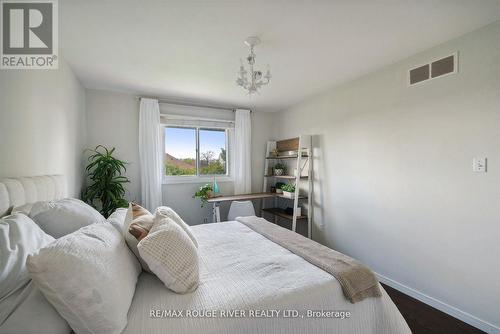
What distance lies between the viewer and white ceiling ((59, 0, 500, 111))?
4.89ft

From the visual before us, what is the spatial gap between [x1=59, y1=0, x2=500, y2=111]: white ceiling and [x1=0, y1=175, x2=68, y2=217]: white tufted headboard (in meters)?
1.16

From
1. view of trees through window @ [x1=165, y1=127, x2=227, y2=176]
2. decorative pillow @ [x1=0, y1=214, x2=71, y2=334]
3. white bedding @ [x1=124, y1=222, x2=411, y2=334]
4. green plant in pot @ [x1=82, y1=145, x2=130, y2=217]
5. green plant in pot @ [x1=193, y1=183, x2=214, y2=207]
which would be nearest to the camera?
decorative pillow @ [x1=0, y1=214, x2=71, y2=334]

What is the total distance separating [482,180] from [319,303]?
169 centimetres

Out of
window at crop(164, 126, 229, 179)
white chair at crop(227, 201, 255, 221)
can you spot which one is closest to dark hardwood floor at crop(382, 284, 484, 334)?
white chair at crop(227, 201, 255, 221)

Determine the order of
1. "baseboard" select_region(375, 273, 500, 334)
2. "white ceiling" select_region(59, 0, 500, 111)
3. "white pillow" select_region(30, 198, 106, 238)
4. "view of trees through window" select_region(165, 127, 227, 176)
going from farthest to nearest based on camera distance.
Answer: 1. "view of trees through window" select_region(165, 127, 227, 176)
2. "baseboard" select_region(375, 273, 500, 334)
3. "white ceiling" select_region(59, 0, 500, 111)
4. "white pillow" select_region(30, 198, 106, 238)

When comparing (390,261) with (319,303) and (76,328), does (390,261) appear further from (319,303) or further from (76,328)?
(76,328)

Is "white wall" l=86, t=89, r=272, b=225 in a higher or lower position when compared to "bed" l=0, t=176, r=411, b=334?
higher

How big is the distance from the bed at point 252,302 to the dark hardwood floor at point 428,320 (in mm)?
848

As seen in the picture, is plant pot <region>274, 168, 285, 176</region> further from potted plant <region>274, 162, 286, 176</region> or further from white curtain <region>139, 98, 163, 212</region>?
white curtain <region>139, 98, 163, 212</region>

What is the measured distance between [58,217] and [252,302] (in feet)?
3.96

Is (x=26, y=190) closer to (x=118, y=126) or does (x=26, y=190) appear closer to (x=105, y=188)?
(x=105, y=188)

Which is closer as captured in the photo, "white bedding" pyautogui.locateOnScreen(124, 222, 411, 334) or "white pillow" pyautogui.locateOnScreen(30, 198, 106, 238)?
"white bedding" pyautogui.locateOnScreen(124, 222, 411, 334)

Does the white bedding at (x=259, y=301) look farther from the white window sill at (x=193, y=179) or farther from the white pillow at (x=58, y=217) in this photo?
the white window sill at (x=193, y=179)

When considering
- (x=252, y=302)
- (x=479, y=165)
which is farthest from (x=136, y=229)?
(x=479, y=165)
